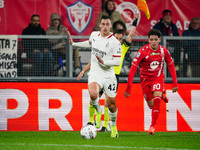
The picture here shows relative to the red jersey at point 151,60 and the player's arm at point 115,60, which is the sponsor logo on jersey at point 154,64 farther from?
the player's arm at point 115,60

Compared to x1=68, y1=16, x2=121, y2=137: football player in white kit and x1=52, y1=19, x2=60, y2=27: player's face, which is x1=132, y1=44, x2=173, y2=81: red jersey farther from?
x1=52, y1=19, x2=60, y2=27: player's face

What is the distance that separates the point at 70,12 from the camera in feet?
50.9

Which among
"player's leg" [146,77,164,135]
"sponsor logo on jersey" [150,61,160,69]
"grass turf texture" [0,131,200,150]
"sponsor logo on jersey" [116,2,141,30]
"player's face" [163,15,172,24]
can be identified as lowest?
"grass turf texture" [0,131,200,150]

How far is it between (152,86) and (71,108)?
231 centimetres

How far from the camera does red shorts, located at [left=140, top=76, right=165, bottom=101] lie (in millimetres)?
11727

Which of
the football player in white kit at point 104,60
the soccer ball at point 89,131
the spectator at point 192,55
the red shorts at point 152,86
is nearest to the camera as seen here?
the soccer ball at point 89,131

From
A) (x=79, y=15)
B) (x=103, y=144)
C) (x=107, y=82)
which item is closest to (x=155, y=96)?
(x=107, y=82)

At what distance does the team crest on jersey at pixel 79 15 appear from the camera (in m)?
15.4

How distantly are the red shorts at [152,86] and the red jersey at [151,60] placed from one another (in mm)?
87

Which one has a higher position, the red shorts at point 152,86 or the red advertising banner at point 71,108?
the red shorts at point 152,86

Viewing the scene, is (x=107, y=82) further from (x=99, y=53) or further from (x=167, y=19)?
(x=167, y=19)

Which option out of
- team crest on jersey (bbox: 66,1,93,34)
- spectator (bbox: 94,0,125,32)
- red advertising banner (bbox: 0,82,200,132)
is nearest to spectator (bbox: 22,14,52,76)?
red advertising banner (bbox: 0,82,200,132)

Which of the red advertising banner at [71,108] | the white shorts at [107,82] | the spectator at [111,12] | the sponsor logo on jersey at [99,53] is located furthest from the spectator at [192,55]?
the sponsor logo on jersey at [99,53]

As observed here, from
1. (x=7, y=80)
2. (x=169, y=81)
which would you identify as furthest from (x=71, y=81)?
(x=169, y=81)
